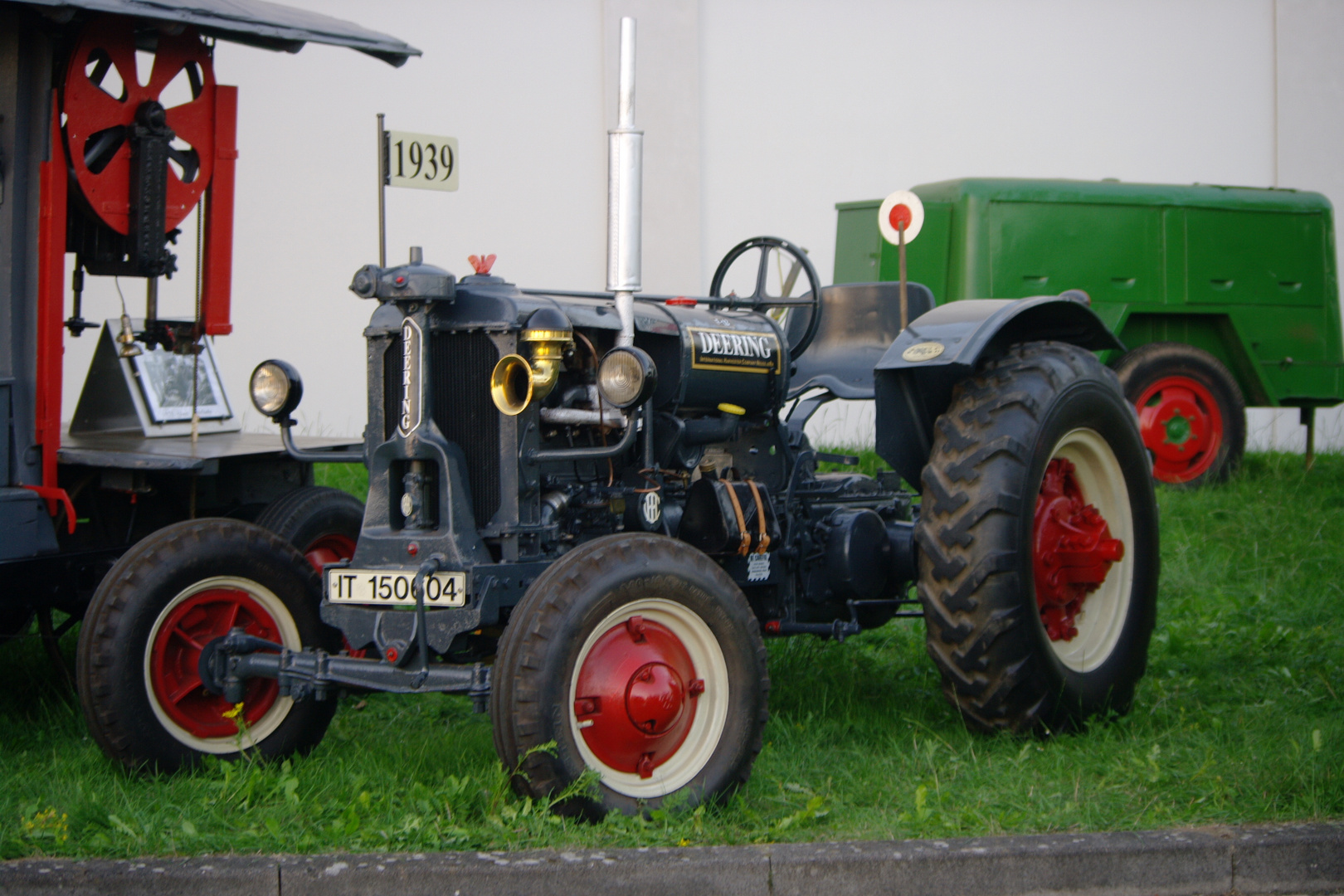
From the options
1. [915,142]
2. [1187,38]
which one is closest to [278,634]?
[915,142]

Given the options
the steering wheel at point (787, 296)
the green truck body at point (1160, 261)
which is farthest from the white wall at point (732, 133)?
the steering wheel at point (787, 296)

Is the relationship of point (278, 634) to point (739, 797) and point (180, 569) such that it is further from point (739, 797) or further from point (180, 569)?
point (739, 797)

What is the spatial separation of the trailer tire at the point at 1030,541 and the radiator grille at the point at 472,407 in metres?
1.35

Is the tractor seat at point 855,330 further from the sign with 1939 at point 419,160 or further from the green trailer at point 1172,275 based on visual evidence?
the green trailer at point 1172,275

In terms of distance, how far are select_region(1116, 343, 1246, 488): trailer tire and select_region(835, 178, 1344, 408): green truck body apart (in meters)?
0.34

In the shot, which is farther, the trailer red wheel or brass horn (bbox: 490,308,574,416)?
the trailer red wheel

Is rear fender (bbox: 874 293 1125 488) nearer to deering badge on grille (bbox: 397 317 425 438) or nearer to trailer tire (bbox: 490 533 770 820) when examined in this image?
trailer tire (bbox: 490 533 770 820)

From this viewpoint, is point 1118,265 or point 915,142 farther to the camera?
point 915,142

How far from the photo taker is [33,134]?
474cm

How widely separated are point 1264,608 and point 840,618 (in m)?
2.56

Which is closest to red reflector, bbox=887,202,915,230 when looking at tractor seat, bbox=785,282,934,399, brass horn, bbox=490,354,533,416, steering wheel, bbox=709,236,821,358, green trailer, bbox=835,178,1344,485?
steering wheel, bbox=709,236,821,358

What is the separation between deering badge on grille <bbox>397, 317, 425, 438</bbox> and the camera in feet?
12.9

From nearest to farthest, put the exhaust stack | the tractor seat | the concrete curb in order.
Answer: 1. the concrete curb
2. the exhaust stack
3. the tractor seat

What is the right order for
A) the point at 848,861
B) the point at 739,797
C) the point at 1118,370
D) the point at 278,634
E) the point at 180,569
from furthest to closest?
the point at 1118,370
the point at 278,634
the point at 180,569
the point at 739,797
the point at 848,861
